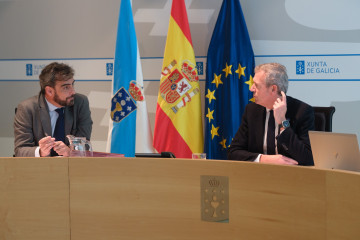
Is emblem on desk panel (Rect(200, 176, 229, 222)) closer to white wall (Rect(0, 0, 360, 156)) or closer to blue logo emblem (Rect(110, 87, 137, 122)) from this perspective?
blue logo emblem (Rect(110, 87, 137, 122))

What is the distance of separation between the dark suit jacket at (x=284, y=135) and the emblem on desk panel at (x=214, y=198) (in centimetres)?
104

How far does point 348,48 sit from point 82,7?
2571 mm

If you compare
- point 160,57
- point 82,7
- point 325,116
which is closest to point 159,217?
point 325,116

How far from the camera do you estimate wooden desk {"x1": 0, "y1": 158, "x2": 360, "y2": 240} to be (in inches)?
64.8

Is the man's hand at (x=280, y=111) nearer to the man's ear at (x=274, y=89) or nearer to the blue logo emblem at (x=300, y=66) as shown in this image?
the man's ear at (x=274, y=89)

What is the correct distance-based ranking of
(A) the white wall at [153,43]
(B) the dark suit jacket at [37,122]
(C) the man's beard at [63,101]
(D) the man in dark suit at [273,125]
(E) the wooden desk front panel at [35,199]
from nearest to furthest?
(E) the wooden desk front panel at [35,199], (D) the man in dark suit at [273,125], (B) the dark suit jacket at [37,122], (C) the man's beard at [63,101], (A) the white wall at [153,43]

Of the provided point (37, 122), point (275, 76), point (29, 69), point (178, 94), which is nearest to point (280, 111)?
point (275, 76)

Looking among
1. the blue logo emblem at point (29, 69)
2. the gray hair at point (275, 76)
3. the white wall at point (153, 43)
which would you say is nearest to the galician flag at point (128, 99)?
the white wall at point (153, 43)

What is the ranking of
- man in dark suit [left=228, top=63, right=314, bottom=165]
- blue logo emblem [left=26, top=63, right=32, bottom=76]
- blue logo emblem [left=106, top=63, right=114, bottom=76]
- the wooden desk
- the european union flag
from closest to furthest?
the wooden desk
man in dark suit [left=228, top=63, right=314, bottom=165]
the european union flag
blue logo emblem [left=106, top=63, right=114, bottom=76]
blue logo emblem [left=26, top=63, right=32, bottom=76]

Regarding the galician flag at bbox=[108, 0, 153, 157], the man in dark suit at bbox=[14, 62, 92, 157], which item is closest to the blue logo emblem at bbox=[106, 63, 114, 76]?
the galician flag at bbox=[108, 0, 153, 157]

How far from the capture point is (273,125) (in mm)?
2994

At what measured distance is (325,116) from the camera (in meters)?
3.06

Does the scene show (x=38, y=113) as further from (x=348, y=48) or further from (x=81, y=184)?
(x=348, y=48)

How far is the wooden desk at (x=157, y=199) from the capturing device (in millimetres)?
1646
